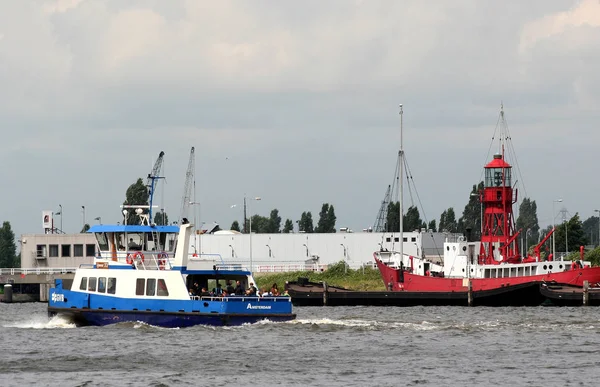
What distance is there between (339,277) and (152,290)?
2494 inches

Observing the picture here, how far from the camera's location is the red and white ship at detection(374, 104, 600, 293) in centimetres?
9212

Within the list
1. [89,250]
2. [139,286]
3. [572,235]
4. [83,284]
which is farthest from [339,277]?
[139,286]

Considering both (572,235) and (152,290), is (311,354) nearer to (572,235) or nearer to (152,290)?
(152,290)

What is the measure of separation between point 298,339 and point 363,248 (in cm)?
8875

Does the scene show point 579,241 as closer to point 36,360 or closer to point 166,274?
point 166,274

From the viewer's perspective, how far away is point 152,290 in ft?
192

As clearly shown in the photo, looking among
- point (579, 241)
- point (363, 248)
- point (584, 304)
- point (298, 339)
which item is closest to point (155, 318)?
point (298, 339)

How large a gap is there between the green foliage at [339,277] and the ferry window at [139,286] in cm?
5674

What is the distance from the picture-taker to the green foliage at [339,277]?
382 ft

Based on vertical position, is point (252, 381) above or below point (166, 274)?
below

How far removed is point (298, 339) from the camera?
5456 centimetres

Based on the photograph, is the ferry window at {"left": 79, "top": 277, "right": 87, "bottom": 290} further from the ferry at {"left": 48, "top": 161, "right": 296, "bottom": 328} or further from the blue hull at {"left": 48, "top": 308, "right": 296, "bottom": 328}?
the blue hull at {"left": 48, "top": 308, "right": 296, "bottom": 328}

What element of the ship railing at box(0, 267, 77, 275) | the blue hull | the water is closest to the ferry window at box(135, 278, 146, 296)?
the blue hull

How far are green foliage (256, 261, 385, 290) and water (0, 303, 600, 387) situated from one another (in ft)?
163
